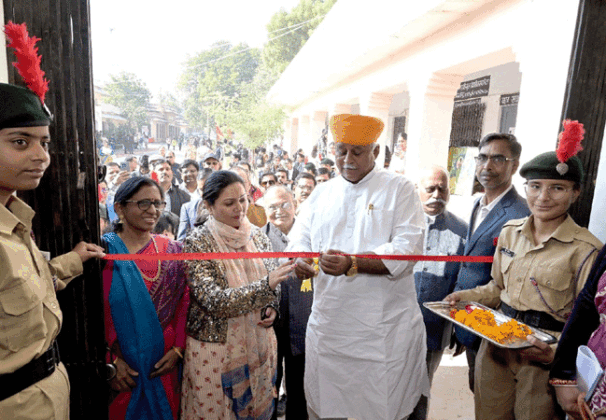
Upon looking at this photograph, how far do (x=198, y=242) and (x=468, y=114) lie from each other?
9.25m

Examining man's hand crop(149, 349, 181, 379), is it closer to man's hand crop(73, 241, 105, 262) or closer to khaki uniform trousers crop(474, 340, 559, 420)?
man's hand crop(73, 241, 105, 262)

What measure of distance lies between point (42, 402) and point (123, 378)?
2.13 ft

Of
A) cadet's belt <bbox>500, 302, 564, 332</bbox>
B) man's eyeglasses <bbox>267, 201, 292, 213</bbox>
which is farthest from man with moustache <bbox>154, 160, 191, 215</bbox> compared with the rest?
cadet's belt <bbox>500, 302, 564, 332</bbox>

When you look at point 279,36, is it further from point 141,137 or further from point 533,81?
point 533,81

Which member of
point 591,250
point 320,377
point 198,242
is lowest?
point 320,377

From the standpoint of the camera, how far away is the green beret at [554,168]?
75.9 inches

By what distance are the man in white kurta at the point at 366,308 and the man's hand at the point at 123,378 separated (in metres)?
1.02

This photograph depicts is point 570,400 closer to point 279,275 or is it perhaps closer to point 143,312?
point 279,275

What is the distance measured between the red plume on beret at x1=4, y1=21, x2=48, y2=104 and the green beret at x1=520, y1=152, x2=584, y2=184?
2.33m

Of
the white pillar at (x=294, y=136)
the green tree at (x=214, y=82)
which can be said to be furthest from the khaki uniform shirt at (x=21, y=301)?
the white pillar at (x=294, y=136)

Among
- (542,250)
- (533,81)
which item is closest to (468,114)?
(533,81)

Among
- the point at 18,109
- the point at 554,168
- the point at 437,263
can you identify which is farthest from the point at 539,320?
the point at 18,109

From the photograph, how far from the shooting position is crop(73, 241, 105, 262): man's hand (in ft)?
6.15

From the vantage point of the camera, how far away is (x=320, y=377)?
7.48 ft
